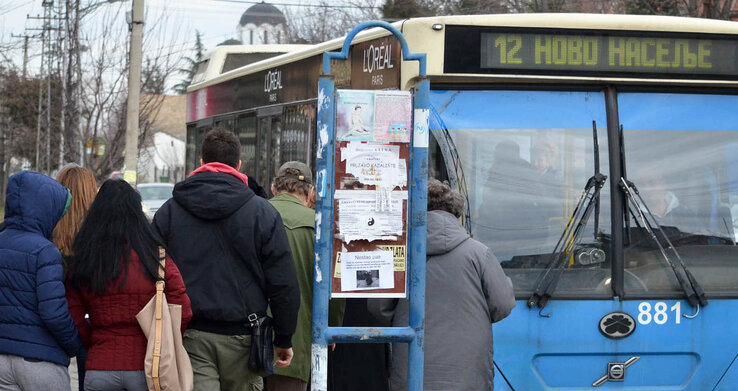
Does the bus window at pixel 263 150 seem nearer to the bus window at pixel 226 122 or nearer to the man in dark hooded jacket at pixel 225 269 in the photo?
the bus window at pixel 226 122

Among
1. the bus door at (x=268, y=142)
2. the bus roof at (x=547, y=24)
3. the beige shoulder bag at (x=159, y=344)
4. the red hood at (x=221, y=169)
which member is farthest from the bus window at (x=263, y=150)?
the beige shoulder bag at (x=159, y=344)

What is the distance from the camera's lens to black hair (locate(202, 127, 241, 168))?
16.1 feet

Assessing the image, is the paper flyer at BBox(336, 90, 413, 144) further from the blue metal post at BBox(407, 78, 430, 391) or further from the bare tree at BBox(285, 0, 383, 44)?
the bare tree at BBox(285, 0, 383, 44)

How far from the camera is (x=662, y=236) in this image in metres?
5.98

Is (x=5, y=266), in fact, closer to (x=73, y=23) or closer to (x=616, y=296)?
(x=616, y=296)

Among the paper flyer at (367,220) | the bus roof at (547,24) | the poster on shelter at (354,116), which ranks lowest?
the paper flyer at (367,220)

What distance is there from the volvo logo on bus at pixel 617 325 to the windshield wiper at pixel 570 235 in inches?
13.8

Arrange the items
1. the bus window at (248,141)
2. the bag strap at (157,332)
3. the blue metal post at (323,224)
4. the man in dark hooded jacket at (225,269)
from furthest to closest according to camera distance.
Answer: the bus window at (248,141), the man in dark hooded jacket at (225,269), the blue metal post at (323,224), the bag strap at (157,332)

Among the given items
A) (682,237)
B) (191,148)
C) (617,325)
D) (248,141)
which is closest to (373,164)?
(617,325)

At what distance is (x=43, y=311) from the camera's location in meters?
4.27

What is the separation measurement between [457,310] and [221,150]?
1309 mm

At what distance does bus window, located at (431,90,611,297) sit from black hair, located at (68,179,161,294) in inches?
80.5

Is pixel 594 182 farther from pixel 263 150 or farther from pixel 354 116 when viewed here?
pixel 263 150

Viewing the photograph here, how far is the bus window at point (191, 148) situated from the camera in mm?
12883
